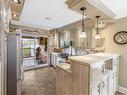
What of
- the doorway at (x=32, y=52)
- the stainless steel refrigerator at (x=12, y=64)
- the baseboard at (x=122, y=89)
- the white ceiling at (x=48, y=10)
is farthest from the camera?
the doorway at (x=32, y=52)

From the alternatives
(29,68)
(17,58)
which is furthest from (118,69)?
(29,68)

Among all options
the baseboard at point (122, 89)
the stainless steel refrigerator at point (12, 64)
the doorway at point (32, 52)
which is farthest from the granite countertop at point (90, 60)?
the doorway at point (32, 52)

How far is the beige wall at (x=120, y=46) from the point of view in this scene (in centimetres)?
305

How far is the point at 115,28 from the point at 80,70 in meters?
2.33

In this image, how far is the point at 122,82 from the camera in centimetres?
313

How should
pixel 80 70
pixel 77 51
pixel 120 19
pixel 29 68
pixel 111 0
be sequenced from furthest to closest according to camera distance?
pixel 29 68 → pixel 77 51 → pixel 120 19 → pixel 111 0 → pixel 80 70

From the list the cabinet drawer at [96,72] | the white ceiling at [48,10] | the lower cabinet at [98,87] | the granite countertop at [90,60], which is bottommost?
the lower cabinet at [98,87]

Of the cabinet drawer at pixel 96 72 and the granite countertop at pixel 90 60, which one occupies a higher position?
the granite countertop at pixel 90 60

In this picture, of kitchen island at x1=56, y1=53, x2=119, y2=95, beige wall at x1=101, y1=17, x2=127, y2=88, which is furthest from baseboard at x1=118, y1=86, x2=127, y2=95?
kitchen island at x1=56, y1=53, x2=119, y2=95

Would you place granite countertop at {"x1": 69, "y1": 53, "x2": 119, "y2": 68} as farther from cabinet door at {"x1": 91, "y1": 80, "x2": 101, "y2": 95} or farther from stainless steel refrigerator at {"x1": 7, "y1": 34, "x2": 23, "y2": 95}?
stainless steel refrigerator at {"x1": 7, "y1": 34, "x2": 23, "y2": 95}

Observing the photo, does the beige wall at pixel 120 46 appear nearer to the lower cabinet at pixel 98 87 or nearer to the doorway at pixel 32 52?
the lower cabinet at pixel 98 87

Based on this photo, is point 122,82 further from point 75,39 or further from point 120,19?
point 75,39

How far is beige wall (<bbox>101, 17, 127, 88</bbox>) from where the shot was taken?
305 centimetres

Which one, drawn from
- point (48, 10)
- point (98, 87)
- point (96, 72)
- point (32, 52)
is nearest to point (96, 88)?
point (98, 87)
